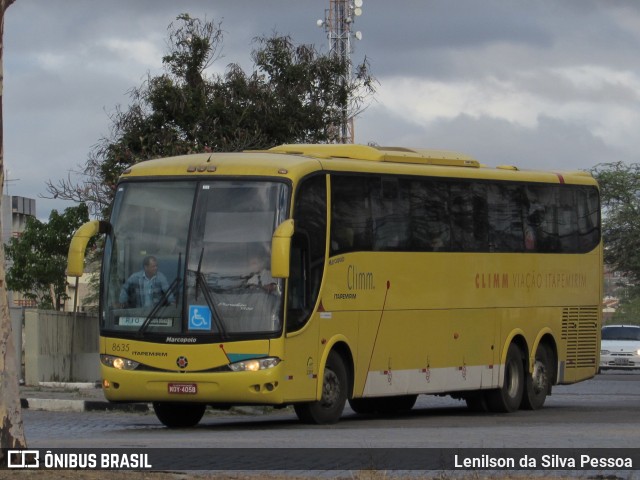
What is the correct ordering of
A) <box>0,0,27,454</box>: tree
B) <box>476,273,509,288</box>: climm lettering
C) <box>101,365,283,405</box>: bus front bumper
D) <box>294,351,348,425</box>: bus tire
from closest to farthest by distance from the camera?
<box>0,0,27,454</box>: tree < <box>101,365,283,405</box>: bus front bumper < <box>294,351,348,425</box>: bus tire < <box>476,273,509,288</box>: climm lettering

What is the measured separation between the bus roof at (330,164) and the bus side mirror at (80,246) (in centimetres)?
93

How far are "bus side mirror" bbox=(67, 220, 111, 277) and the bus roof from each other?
36.8 inches

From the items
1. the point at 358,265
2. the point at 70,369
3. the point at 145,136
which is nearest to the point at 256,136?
the point at 145,136

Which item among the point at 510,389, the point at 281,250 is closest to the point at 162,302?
the point at 281,250

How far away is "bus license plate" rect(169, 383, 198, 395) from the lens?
60.5 feet

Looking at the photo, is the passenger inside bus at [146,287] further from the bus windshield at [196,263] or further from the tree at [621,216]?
the tree at [621,216]

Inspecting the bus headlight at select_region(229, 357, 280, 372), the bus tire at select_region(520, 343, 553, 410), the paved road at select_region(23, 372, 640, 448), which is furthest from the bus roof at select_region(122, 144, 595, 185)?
the paved road at select_region(23, 372, 640, 448)

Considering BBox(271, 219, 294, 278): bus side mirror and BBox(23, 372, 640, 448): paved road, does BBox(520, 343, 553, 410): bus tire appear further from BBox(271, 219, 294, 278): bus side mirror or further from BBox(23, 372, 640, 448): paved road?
BBox(271, 219, 294, 278): bus side mirror

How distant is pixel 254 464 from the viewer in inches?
520

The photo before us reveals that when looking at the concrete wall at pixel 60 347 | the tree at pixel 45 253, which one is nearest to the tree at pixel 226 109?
the concrete wall at pixel 60 347

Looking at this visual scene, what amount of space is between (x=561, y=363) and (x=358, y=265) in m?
6.59

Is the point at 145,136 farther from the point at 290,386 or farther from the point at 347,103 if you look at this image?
the point at 290,386

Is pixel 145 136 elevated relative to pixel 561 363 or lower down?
elevated

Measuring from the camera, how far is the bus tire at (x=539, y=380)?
24.9 m
